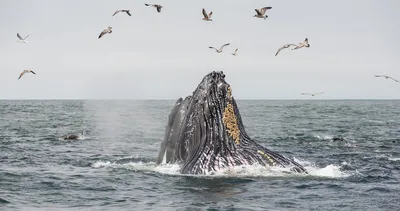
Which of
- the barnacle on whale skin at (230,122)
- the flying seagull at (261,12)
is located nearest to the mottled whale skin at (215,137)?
the barnacle on whale skin at (230,122)

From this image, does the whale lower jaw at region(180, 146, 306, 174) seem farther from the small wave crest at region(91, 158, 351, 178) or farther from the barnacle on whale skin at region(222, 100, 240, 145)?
the barnacle on whale skin at region(222, 100, 240, 145)

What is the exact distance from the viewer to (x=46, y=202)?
38.3ft

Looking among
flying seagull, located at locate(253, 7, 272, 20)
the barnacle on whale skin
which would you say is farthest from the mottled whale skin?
flying seagull, located at locate(253, 7, 272, 20)

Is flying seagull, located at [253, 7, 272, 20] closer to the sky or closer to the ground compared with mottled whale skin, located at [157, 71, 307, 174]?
closer to the sky

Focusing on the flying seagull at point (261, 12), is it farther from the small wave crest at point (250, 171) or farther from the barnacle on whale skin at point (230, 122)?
the barnacle on whale skin at point (230, 122)

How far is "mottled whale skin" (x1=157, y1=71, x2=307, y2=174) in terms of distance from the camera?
42.0ft

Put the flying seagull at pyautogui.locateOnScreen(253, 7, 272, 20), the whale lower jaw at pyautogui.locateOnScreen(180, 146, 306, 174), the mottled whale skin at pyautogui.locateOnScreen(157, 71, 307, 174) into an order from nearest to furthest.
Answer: the whale lower jaw at pyautogui.locateOnScreen(180, 146, 306, 174), the mottled whale skin at pyautogui.locateOnScreen(157, 71, 307, 174), the flying seagull at pyautogui.locateOnScreen(253, 7, 272, 20)

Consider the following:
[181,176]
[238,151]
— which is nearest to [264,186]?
[238,151]

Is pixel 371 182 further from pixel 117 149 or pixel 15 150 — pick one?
pixel 15 150

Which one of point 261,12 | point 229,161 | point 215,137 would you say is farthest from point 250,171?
point 261,12

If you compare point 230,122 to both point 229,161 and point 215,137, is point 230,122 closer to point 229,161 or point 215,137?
point 215,137

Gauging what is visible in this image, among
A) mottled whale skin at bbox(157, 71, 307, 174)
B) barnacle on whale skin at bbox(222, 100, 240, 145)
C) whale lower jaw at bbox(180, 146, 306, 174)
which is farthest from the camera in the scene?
barnacle on whale skin at bbox(222, 100, 240, 145)

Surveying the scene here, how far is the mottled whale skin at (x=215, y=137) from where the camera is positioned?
1279cm

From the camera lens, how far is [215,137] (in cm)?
1293
